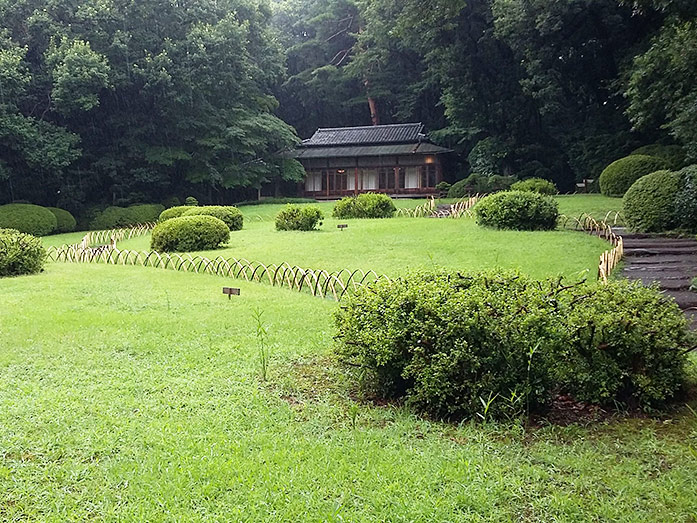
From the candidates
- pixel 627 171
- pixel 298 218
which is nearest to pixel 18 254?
pixel 298 218

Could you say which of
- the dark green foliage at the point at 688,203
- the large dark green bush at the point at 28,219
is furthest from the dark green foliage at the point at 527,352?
the large dark green bush at the point at 28,219

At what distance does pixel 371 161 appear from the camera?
33.8 metres

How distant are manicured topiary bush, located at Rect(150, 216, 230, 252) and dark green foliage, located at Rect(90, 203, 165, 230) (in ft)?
39.8

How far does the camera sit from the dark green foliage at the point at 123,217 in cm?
2484

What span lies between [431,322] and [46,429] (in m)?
2.58

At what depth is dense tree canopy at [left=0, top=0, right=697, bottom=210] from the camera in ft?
75.2

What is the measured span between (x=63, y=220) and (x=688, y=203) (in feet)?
76.5

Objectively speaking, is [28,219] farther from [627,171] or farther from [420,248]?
[627,171]

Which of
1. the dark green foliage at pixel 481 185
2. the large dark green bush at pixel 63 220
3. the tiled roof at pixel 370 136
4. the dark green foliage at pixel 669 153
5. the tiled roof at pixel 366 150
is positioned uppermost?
the tiled roof at pixel 370 136

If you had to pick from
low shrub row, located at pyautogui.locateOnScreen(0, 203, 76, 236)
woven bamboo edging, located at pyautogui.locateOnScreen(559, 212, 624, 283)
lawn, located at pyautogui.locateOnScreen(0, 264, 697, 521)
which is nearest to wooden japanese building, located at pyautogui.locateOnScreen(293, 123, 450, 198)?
low shrub row, located at pyautogui.locateOnScreen(0, 203, 76, 236)

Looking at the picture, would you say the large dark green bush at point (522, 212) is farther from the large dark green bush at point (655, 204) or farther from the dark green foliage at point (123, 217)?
the dark green foliage at point (123, 217)

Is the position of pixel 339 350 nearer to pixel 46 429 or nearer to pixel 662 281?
pixel 46 429

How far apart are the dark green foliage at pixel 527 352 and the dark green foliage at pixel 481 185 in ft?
74.7

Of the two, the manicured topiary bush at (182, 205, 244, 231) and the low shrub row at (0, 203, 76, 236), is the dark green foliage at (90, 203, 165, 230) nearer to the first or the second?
the low shrub row at (0, 203, 76, 236)
